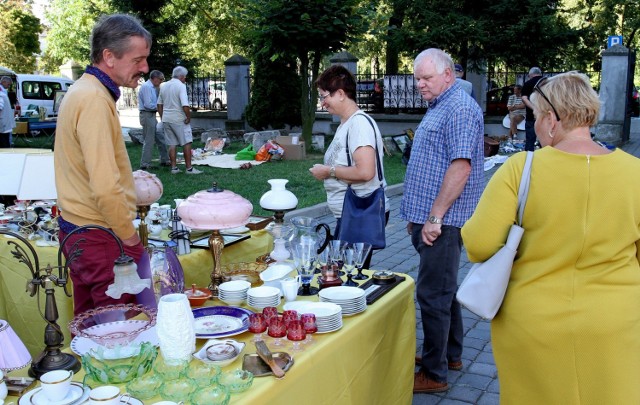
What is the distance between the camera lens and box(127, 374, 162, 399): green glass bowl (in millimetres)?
1813

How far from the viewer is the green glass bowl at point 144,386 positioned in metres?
1.81

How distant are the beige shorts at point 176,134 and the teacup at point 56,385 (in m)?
9.04

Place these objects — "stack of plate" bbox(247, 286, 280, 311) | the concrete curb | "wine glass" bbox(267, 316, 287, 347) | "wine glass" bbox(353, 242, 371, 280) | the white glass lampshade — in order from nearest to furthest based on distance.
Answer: "wine glass" bbox(267, 316, 287, 347) < "stack of plate" bbox(247, 286, 280, 311) < "wine glass" bbox(353, 242, 371, 280) < the white glass lampshade < the concrete curb

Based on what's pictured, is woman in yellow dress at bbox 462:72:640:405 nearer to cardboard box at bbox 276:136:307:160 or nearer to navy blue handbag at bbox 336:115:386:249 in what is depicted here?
navy blue handbag at bbox 336:115:386:249

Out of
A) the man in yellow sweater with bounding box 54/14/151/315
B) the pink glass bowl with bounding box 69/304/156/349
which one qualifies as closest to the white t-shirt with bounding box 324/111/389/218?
the man in yellow sweater with bounding box 54/14/151/315

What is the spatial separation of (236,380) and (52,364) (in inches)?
24.8

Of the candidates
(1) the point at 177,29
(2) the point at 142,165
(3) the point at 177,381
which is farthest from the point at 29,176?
(1) the point at 177,29

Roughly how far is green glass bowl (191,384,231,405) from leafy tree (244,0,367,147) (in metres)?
11.1

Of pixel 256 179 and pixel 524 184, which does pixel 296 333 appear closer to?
pixel 524 184

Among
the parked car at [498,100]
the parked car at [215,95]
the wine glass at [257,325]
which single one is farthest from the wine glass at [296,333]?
the parked car at [215,95]

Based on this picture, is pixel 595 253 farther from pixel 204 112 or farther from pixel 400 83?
pixel 204 112

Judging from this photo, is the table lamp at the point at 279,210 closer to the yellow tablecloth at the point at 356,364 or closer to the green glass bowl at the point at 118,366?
the yellow tablecloth at the point at 356,364

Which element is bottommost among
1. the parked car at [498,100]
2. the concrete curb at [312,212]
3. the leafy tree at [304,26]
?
the concrete curb at [312,212]

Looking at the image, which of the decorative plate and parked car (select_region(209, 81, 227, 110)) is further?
parked car (select_region(209, 81, 227, 110))
